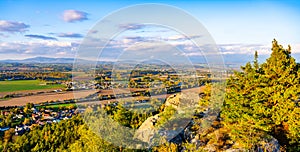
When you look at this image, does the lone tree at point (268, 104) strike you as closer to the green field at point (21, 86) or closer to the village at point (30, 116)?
the village at point (30, 116)

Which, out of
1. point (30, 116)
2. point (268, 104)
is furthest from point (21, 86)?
point (268, 104)

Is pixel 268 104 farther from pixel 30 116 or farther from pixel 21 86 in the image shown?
pixel 21 86

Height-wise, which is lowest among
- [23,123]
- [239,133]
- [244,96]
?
[23,123]

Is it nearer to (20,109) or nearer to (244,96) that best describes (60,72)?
(20,109)

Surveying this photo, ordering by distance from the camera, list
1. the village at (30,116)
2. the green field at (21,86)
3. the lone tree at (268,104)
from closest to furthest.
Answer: the lone tree at (268,104) < the village at (30,116) < the green field at (21,86)

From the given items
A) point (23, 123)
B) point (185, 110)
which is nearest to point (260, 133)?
point (185, 110)

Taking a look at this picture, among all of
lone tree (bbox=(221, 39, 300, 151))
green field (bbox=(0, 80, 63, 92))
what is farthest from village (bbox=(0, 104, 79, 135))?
lone tree (bbox=(221, 39, 300, 151))

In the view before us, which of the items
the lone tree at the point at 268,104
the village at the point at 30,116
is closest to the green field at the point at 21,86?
the village at the point at 30,116
